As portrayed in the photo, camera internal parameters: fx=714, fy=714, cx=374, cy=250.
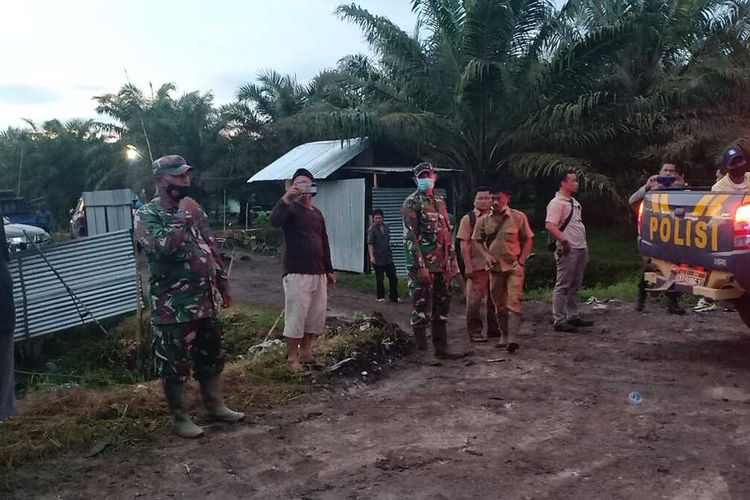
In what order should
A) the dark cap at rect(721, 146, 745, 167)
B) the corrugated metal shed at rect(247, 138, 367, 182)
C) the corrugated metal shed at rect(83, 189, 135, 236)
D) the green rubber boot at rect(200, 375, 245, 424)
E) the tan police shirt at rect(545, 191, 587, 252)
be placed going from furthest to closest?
1. the corrugated metal shed at rect(247, 138, 367, 182)
2. the corrugated metal shed at rect(83, 189, 135, 236)
3. the tan police shirt at rect(545, 191, 587, 252)
4. the dark cap at rect(721, 146, 745, 167)
5. the green rubber boot at rect(200, 375, 245, 424)

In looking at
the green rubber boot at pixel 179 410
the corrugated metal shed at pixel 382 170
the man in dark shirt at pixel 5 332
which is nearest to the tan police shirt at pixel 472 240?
the green rubber boot at pixel 179 410

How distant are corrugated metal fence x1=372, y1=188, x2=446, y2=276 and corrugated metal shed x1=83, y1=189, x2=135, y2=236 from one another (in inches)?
223

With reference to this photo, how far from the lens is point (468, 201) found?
1355cm

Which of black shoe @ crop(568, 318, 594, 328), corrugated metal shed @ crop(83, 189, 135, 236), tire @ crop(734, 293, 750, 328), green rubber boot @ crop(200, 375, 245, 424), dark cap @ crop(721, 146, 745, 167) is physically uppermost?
dark cap @ crop(721, 146, 745, 167)

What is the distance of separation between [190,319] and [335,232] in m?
12.2

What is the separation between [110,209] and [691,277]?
27.8 feet

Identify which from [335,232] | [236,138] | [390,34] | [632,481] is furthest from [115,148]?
[632,481]

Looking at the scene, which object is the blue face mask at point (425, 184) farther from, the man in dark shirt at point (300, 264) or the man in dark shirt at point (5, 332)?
the man in dark shirt at point (5, 332)

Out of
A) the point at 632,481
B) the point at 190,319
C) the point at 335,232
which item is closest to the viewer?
the point at 632,481

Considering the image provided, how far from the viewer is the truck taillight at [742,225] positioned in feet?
18.2

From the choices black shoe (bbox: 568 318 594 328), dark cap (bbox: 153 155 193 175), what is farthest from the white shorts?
black shoe (bbox: 568 318 594 328)

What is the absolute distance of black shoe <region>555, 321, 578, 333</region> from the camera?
25.9 feet

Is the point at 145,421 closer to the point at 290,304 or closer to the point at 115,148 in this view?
the point at 290,304

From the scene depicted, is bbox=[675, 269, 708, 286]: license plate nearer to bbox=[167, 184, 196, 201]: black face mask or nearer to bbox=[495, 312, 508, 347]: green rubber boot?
bbox=[495, 312, 508, 347]: green rubber boot
